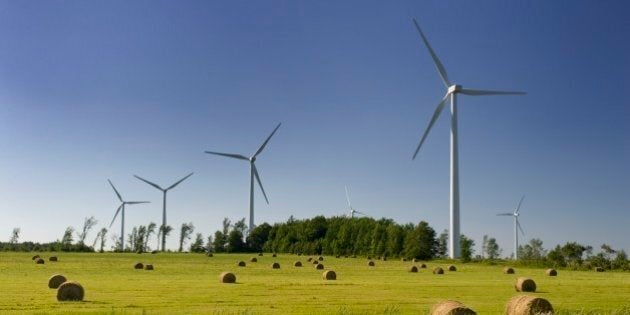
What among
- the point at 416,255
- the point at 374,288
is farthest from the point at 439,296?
the point at 416,255

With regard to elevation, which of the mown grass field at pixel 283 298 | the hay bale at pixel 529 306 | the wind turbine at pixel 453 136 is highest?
the wind turbine at pixel 453 136

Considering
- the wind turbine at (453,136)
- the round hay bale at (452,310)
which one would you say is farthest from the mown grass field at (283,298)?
the wind turbine at (453,136)

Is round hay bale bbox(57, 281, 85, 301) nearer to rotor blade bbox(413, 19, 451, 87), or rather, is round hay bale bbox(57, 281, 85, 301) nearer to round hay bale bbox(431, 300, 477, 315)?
round hay bale bbox(431, 300, 477, 315)

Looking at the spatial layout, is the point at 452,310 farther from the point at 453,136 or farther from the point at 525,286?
the point at 453,136

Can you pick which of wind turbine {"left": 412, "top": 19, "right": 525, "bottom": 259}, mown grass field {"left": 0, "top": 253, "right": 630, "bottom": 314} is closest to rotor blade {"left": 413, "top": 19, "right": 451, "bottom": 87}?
wind turbine {"left": 412, "top": 19, "right": 525, "bottom": 259}

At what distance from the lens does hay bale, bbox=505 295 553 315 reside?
68.9 ft

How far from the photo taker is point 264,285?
3400cm

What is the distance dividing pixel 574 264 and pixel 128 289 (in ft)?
167

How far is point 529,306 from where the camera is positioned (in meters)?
21.1

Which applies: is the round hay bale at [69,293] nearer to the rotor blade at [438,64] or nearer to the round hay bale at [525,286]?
the round hay bale at [525,286]

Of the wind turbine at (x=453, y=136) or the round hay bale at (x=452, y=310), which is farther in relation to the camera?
the wind turbine at (x=453, y=136)

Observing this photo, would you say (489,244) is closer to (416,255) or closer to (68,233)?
(416,255)

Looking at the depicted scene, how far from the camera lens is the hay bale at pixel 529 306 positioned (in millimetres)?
21000

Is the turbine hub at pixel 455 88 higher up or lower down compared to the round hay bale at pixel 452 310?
higher up
